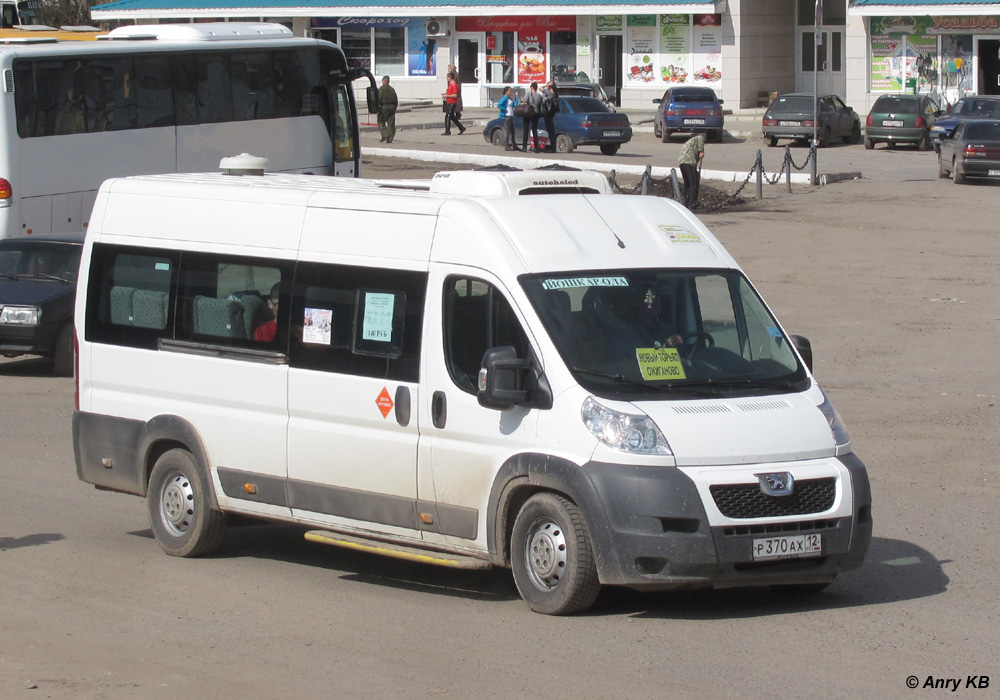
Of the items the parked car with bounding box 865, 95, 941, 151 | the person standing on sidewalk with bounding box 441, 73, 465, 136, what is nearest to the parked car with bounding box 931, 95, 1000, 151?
the parked car with bounding box 865, 95, 941, 151

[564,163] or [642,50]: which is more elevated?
[642,50]

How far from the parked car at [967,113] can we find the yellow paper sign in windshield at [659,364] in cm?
3372

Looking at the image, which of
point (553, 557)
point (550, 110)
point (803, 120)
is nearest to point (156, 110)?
point (553, 557)

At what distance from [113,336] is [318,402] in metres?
1.97

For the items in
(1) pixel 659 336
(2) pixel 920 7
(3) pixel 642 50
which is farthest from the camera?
(3) pixel 642 50

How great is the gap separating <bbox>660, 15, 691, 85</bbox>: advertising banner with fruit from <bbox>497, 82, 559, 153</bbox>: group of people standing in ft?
50.2

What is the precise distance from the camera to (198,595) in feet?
26.2

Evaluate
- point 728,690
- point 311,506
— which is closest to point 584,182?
point 311,506

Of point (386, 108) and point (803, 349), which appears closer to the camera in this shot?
point (803, 349)

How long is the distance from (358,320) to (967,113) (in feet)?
117

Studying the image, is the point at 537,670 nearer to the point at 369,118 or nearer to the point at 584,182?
the point at 584,182

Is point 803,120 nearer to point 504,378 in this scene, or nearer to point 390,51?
point 390,51

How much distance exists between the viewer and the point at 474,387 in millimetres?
7492

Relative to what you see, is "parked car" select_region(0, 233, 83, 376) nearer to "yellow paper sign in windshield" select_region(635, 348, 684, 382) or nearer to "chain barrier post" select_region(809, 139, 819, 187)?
"yellow paper sign in windshield" select_region(635, 348, 684, 382)
